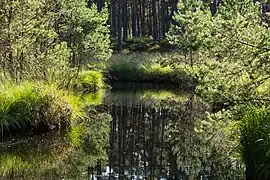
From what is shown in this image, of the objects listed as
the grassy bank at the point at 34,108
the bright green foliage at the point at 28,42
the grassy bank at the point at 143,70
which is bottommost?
the grassy bank at the point at 143,70

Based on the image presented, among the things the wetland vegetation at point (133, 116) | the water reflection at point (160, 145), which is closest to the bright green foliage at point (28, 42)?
the wetland vegetation at point (133, 116)

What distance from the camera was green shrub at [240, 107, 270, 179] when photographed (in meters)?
7.73

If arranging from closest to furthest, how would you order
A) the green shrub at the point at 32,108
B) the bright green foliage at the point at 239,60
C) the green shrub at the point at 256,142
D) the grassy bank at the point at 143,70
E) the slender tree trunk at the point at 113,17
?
1. the green shrub at the point at 256,142
2. the bright green foliage at the point at 239,60
3. the green shrub at the point at 32,108
4. the grassy bank at the point at 143,70
5. the slender tree trunk at the point at 113,17

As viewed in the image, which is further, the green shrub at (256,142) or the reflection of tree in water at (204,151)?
the reflection of tree in water at (204,151)

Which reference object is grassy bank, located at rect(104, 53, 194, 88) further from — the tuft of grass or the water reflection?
the water reflection

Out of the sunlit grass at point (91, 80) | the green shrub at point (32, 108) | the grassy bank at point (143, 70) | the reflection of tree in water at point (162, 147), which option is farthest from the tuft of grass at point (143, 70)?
the green shrub at point (32, 108)

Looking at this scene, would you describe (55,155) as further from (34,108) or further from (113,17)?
(113,17)

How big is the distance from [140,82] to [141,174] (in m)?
21.2

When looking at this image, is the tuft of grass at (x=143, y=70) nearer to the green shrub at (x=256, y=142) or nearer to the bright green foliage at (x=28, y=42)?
the bright green foliage at (x=28, y=42)

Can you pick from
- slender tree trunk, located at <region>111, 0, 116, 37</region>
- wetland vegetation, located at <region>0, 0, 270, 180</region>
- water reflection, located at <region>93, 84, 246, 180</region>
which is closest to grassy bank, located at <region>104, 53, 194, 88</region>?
wetland vegetation, located at <region>0, 0, 270, 180</region>

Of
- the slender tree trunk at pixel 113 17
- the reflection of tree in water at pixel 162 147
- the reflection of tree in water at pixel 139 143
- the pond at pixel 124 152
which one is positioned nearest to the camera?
the pond at pixel 124 152

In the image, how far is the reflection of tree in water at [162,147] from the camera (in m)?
9.34

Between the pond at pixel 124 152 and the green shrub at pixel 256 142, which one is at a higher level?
the green shrub at pixel 256 142

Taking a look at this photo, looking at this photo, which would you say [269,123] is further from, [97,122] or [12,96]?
[97,122]
